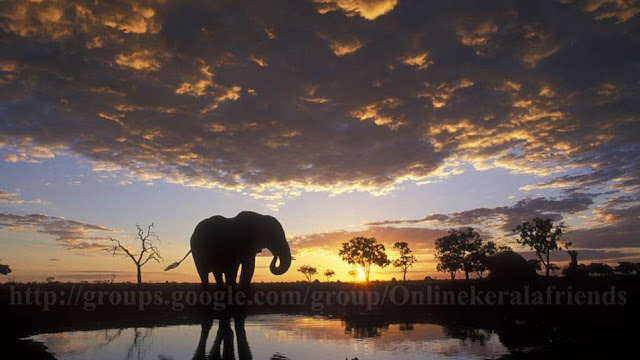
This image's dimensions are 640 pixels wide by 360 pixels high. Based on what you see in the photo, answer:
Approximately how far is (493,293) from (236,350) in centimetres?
2262

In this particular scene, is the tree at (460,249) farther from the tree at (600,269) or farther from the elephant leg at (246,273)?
the elephant leg at (246,273)

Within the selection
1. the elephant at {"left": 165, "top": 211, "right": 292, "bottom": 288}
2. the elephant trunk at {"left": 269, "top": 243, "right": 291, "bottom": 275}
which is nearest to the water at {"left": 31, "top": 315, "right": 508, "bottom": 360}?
the elephant at {"left": 165, "top": 211, "right": 292, "bottom": 288}

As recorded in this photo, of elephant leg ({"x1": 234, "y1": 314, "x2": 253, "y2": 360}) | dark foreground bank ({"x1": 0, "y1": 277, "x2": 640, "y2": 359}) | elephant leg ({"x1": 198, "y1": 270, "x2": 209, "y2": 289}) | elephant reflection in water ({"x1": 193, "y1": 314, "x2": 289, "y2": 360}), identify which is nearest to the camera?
elephant reflection in water ({"x1": 193, "y1": 314, "x2": 289, "y2": 360})

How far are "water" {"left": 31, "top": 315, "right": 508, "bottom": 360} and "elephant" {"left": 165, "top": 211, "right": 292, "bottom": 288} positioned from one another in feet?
7.58

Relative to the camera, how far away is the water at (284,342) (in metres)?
11.8

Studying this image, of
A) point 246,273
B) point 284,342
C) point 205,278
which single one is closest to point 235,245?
point 246,273

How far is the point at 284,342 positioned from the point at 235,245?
5387 millimetres

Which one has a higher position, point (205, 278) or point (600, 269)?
point (205, 278)

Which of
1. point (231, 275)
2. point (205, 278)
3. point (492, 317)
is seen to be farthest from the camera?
point (492, 317)

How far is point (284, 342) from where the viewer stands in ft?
46.0

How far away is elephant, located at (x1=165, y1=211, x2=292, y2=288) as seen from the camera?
17.9 m

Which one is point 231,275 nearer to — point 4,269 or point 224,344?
point 224,344

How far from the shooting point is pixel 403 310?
93.5 ft

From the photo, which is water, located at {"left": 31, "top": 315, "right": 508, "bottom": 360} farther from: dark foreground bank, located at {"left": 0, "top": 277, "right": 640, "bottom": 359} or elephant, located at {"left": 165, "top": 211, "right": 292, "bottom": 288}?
elephant, located at {"left": 165, "top": 211, "right": 292, "bottom": 288}
